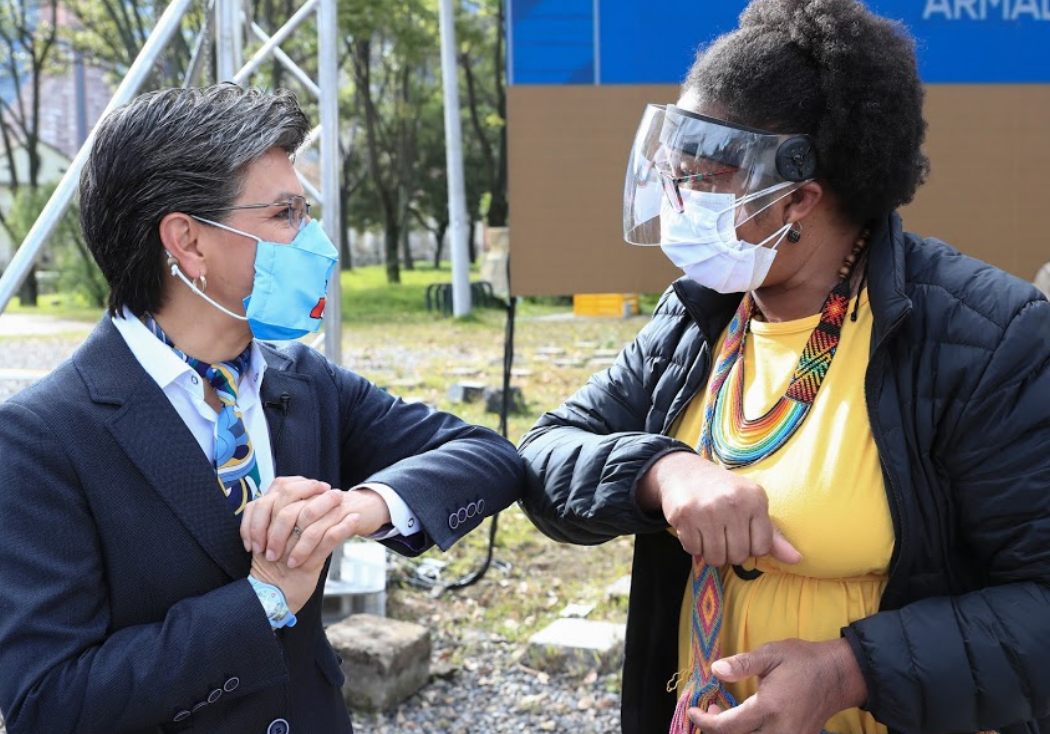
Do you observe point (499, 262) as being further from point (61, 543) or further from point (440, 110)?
point (61, 543)

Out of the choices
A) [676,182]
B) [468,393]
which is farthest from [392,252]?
[676,182]

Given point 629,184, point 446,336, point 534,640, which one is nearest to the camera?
point 629,184

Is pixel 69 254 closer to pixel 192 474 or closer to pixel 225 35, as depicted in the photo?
pixel 225 35

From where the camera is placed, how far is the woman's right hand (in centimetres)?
180

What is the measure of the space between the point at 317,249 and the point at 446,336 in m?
→ 15.6

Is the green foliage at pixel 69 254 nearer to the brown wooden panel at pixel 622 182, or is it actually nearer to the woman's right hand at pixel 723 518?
the brown wooden panel at pixel 622 182

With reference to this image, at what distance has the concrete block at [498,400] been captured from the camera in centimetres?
1020

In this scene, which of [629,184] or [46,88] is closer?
[629,184]

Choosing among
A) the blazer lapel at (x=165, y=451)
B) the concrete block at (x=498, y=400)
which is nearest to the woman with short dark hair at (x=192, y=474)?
the blazer lapel at (x=165, y=451)

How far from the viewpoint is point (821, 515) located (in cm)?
185

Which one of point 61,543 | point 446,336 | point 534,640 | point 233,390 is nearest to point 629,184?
point 233,390

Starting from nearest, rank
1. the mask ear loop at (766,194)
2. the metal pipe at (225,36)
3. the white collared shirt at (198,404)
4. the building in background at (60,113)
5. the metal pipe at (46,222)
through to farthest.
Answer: the white collared shirt at (198,404) → the mask ear loop at (766,194) → the metal pipe at (46,222) → the metal pipe at (225,36) → the building in background at (60,113)

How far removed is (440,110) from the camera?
3778 centimetres

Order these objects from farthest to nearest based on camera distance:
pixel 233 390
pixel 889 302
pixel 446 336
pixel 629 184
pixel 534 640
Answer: pixel 446 336 < pixel 534 640 < pixel 629 184 < pixel 233 390 < pixel 889 302
